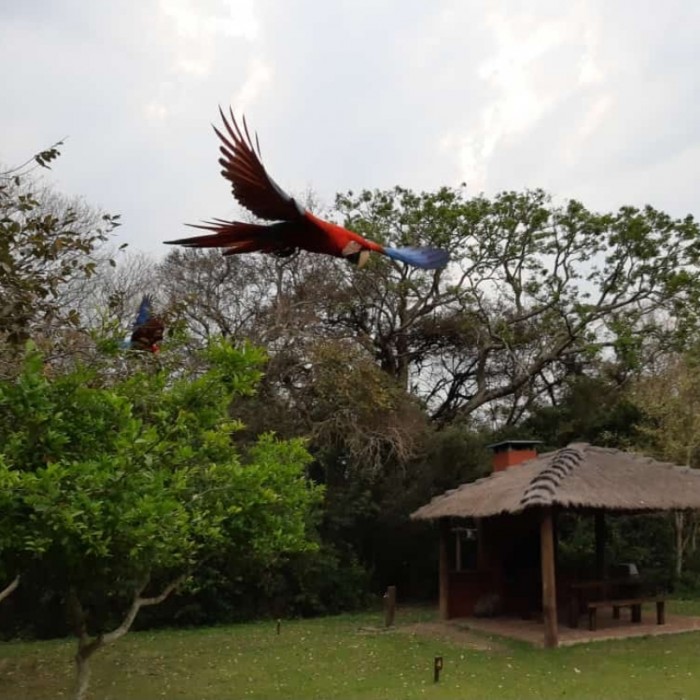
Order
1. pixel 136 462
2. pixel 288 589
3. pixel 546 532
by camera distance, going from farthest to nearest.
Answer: pixel 288 589 → pixel 546 532 → pixel 136 462

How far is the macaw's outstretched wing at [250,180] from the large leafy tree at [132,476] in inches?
82.4

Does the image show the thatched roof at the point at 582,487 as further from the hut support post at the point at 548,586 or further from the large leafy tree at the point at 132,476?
the large leafy tree at the point at 132,476

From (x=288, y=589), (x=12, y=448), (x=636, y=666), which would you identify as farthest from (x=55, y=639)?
(x=12, y=448)

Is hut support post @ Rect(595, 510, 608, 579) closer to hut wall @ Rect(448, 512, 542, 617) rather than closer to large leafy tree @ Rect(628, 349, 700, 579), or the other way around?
hut wall @ Rect(448, 512, 542, 617)

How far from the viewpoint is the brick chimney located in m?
14.1

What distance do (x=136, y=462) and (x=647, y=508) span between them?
8832 millimetres

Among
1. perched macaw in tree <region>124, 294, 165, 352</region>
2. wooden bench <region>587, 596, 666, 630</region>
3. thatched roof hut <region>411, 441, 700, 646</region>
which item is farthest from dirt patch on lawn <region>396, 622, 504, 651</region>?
perched macaw in tree <region>124, 294, 165, 352</region>

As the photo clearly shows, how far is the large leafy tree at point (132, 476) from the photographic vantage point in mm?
4367

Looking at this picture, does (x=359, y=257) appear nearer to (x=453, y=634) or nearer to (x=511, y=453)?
(x=453, y=634)

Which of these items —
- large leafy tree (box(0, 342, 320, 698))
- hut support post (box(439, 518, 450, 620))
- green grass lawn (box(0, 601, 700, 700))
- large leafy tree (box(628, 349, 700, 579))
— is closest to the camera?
large leafy tree (box(0, 342, 320, 698))

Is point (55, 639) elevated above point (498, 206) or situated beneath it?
situated beneath

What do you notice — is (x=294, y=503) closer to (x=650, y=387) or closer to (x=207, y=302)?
(x=207, y=302)

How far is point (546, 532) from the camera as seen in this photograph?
10734mm

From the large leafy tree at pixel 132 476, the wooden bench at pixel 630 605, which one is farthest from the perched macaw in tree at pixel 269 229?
the wooden bench at pixel 630 605
